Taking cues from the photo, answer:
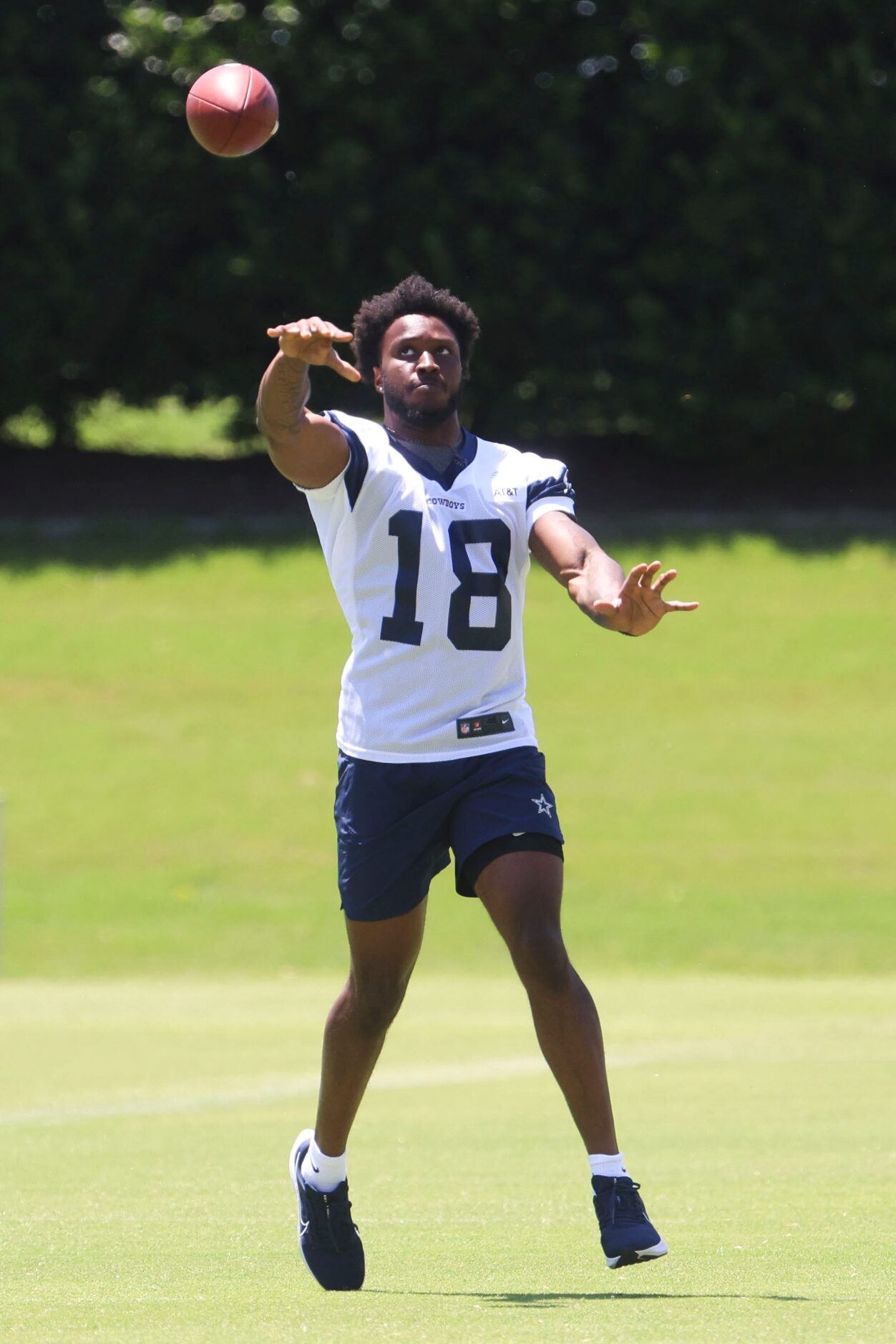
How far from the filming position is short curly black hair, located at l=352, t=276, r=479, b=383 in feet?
18.4

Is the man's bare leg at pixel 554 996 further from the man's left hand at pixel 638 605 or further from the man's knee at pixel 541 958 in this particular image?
the man's left hand at pixel 638 605

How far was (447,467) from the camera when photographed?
17.6 feet

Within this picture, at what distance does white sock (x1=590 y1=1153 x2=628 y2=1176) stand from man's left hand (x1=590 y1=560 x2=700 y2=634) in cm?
127

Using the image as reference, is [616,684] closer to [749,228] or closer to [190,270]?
[749,228]

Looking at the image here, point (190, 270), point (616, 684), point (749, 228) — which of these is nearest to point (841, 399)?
point (749, 228)

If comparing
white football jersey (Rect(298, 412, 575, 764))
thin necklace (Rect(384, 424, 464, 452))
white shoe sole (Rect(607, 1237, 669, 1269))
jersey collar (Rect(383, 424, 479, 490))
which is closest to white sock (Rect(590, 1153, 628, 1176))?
white shoe sole (Rect(607, 1237, 669, 1269))

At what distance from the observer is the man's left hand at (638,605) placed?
4.74 metres

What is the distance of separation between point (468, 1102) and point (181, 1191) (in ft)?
8.90

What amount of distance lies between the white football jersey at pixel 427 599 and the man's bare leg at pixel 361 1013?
1.46 ft

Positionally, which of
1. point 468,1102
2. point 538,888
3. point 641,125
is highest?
point 641,125

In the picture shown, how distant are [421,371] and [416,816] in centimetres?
119

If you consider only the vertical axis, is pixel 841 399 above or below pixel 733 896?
above

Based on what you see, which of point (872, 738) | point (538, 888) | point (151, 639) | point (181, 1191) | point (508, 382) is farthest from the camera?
point (508, 382)

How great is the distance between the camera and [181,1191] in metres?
6.36
